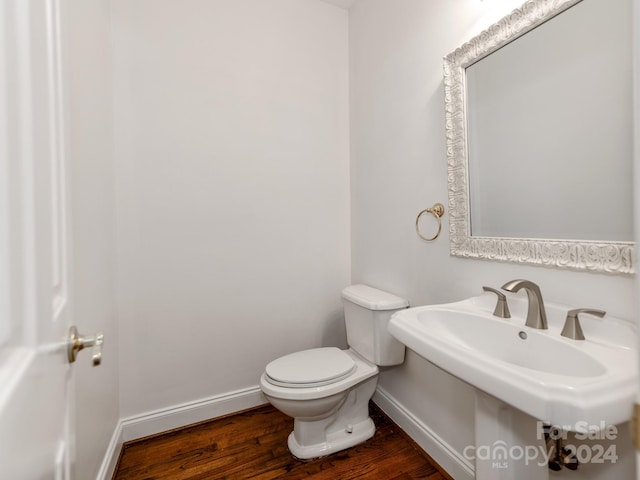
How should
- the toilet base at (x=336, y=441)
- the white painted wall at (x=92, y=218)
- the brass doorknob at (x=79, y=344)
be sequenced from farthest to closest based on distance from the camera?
1. the toilet base at (x=336, y=441)
2. the white painted wall at (x=92, y=218)
3. the brass doorknob at (x=79, y=344)

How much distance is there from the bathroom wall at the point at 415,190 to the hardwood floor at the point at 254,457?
0.17 meters

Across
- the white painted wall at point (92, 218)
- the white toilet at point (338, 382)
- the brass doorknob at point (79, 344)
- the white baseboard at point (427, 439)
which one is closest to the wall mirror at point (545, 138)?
the white toilet at point (338, 382)

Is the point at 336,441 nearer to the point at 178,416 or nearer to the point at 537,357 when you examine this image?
the point at 178,416

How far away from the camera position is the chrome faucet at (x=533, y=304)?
2.88 ft

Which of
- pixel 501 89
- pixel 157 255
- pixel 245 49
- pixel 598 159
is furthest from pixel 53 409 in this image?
pixel 245 49

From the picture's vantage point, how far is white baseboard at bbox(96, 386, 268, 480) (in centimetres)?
146

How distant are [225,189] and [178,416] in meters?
1.28

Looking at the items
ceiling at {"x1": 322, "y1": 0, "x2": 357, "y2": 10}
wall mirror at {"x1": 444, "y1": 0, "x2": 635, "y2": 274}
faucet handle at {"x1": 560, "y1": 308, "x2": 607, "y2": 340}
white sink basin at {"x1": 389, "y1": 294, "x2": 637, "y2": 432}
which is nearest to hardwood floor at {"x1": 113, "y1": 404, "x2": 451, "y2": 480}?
white sink basin at {"x1": 389, "y1": 294, "x2": 637, "y2": 432}

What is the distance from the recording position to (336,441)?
1.46m

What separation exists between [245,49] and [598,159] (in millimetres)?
1762

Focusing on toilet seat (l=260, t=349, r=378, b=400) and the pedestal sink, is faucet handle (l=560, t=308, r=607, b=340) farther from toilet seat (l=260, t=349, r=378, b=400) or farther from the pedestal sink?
toilet seat (l=260, t=349, r=378, b=400)

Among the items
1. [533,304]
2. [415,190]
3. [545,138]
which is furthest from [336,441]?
[545,138]

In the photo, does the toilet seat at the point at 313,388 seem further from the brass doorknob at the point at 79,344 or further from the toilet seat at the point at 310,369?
the brass doorknob at the point at 79,344

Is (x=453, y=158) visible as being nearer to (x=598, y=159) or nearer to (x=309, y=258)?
(x=598, y=159)
